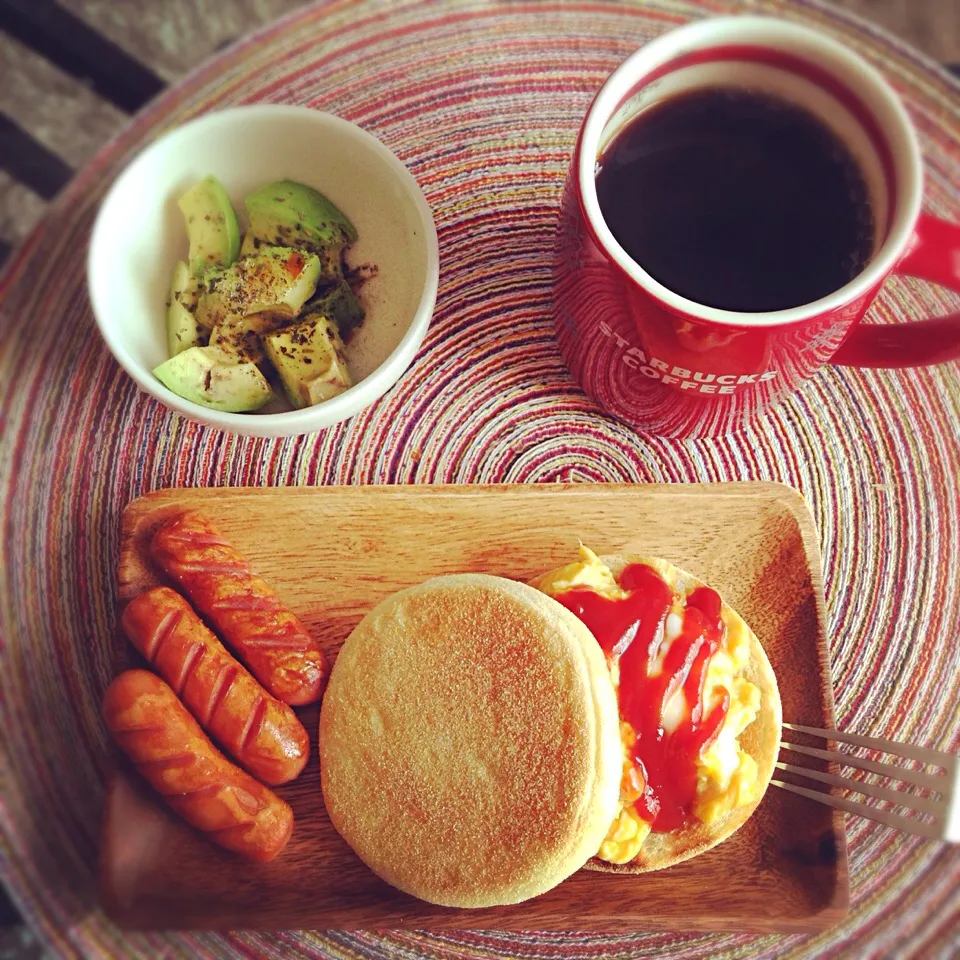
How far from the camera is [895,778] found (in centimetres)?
114

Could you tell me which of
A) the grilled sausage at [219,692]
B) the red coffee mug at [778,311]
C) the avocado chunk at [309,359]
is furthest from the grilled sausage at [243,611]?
the red coffee mug at [778,311]

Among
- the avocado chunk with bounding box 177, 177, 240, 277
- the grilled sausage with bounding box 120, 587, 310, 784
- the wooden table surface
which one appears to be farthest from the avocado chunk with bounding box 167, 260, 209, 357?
the wooden table surface

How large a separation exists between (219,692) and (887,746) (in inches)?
35.2

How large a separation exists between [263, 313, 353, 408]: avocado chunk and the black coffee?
0.44 metres

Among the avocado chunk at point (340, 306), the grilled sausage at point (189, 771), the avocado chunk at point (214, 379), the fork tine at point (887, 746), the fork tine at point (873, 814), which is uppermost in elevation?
the avocado chunk at point (340, 306)

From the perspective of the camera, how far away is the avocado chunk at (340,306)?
4.22 feet

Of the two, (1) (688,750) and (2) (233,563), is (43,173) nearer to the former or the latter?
(2) (233,563)

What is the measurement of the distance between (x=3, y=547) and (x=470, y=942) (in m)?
0.95

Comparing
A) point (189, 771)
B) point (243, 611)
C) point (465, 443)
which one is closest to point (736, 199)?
point (465, 443)

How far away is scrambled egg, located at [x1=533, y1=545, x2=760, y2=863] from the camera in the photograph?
46.1 inches

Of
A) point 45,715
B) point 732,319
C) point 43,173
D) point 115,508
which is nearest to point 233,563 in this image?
point 115,508

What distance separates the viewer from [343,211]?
1344 mm

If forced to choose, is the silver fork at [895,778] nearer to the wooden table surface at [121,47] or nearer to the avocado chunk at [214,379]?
the avocado chunk at [214,379]

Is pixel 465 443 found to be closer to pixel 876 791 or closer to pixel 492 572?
pixel 492 572
